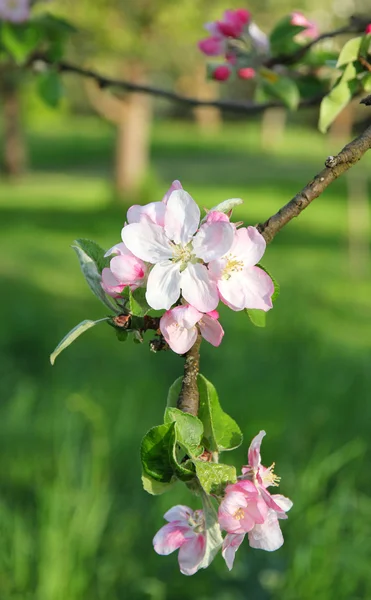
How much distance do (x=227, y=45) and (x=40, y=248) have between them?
11.1 m

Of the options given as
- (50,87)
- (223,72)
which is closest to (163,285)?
A: (223,72)

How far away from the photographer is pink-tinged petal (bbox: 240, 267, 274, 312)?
867 millimetres

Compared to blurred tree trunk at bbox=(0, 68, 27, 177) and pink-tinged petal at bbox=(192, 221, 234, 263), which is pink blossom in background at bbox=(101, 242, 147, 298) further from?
blurred tree trunk at bbox=(0, 68, 27, 177)

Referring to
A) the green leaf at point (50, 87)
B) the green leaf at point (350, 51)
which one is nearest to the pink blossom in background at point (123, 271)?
the green leaf at point (350, 51)

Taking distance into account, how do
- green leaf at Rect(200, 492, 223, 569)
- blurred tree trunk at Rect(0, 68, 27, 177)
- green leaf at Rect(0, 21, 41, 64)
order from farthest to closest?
1. blurred tree trunk at Rect(0, 68, 27, 177)
2. green leaf at Rect(0, 21, 41, 64)
3. green leaf at Rect(200, 492, 223, 569)

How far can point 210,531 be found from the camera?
93 cm

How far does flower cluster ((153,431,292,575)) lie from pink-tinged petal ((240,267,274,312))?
125 mm

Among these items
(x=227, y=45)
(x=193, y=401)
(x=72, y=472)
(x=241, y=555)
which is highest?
(x=227, y=45)

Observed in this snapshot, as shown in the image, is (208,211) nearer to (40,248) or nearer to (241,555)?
(241,555)

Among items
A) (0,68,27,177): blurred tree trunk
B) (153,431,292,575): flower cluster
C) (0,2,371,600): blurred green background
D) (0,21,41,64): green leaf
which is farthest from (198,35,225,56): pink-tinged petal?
(0,68,27,177): blurred tree trunk

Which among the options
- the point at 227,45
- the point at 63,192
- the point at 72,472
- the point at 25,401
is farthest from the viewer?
the point at 63,192

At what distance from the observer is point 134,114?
1717 centimetres

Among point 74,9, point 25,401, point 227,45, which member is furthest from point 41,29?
point 74,9

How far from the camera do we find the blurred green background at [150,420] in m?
3.34
